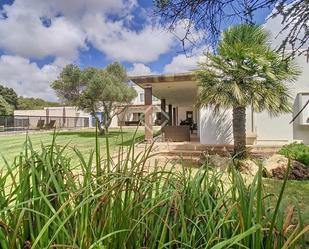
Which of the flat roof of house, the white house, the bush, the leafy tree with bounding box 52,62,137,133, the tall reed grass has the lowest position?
the bush

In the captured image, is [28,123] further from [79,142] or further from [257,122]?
[257,122]

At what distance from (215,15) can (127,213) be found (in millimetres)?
3612

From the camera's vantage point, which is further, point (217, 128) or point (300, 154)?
point (217, 128)

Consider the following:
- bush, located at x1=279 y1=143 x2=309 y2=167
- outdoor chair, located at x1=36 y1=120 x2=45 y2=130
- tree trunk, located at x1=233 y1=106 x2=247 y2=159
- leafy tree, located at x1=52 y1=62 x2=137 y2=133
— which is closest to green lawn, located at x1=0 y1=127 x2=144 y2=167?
tree trunk, located at x1=233 y1=106 x2=247 y2=159

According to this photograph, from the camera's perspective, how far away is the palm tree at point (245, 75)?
389 inches

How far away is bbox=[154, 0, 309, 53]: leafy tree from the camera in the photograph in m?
4.02

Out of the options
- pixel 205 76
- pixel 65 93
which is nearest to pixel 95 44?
pixel 65 93

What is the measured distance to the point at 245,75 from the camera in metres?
10.1

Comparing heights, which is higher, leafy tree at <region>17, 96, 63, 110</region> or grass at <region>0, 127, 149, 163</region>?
leafy tree at <region>17, 96, 63, 110</region>

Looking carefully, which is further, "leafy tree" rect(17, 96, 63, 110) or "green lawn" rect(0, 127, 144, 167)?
"leafy tree" rect(17, 96, 63, 110)

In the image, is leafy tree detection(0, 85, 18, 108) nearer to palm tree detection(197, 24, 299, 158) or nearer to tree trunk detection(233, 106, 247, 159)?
palm tree detection(197, 24, 299, 158)

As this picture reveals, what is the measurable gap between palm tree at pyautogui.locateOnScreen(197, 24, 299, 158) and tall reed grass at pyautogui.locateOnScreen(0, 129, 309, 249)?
8.50 meters

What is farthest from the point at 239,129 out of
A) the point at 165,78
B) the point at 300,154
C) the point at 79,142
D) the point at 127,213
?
the point at 79,142

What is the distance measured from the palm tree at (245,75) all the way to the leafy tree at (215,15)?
5.43m
